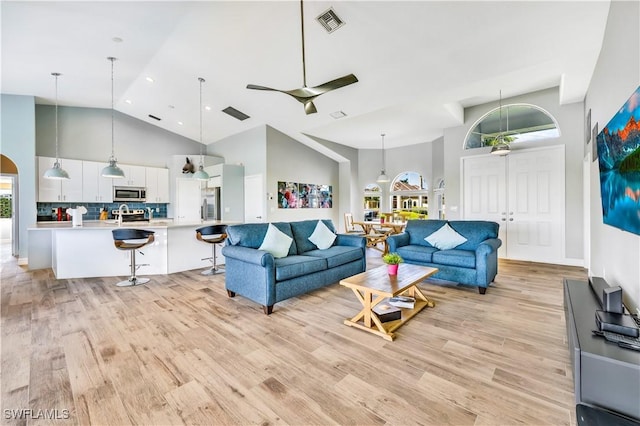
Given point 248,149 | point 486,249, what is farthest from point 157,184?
point 486,249

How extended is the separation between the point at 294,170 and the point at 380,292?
5.56m

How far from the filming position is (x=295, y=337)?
2537 millimetres

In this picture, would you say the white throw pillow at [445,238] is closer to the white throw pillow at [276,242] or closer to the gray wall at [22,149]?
the white throw pillow at [276,242]

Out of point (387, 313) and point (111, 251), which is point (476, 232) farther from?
point (111, 251)

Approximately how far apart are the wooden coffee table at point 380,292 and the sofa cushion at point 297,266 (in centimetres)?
71

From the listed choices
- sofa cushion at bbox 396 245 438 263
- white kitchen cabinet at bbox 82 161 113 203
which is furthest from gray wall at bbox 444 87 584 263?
white kitchen cabinet at bbox 82 161 113 203

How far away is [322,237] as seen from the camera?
4.40 metres

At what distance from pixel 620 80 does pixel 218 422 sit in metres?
3.90

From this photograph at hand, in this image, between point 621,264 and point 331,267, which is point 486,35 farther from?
point 331,267

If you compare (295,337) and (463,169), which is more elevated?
(463,169)

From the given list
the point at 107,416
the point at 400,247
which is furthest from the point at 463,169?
the point at 107,416

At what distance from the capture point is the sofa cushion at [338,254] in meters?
3.82

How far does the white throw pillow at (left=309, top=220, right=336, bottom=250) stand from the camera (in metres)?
4.34

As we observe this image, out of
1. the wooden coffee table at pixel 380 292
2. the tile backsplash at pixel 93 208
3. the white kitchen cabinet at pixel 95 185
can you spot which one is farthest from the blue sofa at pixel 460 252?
the white kitchen cabinet at pixel 95 185
